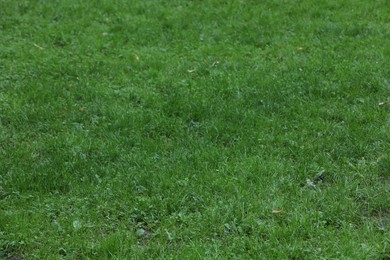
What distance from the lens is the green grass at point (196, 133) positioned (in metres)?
3.93

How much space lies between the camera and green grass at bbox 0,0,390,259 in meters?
3.93

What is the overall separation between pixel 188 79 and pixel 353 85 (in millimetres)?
1808

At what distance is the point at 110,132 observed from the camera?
5320 mm

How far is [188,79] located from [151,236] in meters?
2.83

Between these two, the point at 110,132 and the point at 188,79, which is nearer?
the point at 110,132

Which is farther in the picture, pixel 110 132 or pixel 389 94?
pixel 389 94

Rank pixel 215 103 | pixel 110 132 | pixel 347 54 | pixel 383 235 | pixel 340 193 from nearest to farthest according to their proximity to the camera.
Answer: pixel 383 235, pixel 340 193, pixel 110 132, pixel 215 103, pixel 347 54

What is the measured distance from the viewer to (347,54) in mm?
6934

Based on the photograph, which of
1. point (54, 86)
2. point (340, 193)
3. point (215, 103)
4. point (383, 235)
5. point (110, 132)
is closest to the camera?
point (383, 235)

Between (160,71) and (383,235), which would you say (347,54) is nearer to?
(160,71)

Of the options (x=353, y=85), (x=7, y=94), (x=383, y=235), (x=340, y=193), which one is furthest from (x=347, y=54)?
(x=7, y=94)

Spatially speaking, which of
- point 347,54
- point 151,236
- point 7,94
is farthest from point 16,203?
point 347,54

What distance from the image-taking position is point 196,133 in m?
5.32

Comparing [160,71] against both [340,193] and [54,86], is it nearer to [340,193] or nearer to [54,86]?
[54,86]
